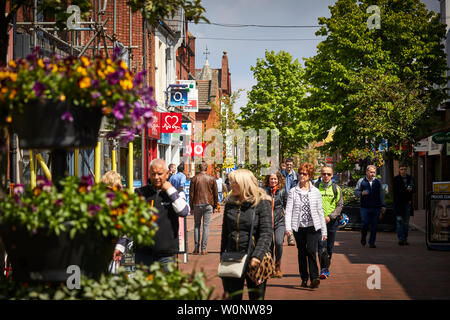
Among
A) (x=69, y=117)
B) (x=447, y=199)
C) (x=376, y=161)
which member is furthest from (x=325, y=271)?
(x=376, y=161)

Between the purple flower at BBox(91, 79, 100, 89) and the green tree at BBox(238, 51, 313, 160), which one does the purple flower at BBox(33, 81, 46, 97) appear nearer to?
the purple flower at BBox(91, 79, 100, 89)

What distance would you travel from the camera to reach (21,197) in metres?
3.38

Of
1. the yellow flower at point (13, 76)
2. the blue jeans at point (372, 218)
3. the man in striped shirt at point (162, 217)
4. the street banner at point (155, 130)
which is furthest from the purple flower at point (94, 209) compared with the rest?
the street banner at point (155, 130)

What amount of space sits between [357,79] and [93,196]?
18.7 meters

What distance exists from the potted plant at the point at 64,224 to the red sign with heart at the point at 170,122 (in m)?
20.5

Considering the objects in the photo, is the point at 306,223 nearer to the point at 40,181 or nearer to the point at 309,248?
the point at 309,248

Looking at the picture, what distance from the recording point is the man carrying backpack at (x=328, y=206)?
953 cm

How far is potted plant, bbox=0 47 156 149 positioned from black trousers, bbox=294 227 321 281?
18.1 feet

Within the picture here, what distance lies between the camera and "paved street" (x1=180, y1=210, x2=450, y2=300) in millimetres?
8086

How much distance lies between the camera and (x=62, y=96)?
3.29 meters

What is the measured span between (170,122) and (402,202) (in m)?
11.6

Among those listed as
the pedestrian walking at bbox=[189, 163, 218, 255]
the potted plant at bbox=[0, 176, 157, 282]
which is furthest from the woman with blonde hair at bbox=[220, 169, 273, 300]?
the pedestrian walking at bbox=[189, 163, 218, 255]

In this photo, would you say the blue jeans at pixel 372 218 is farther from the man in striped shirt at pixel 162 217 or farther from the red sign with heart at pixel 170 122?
the red sign with heart at pixel 170 122

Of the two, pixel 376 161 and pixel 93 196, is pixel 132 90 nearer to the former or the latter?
Answer: pixel 93 196
